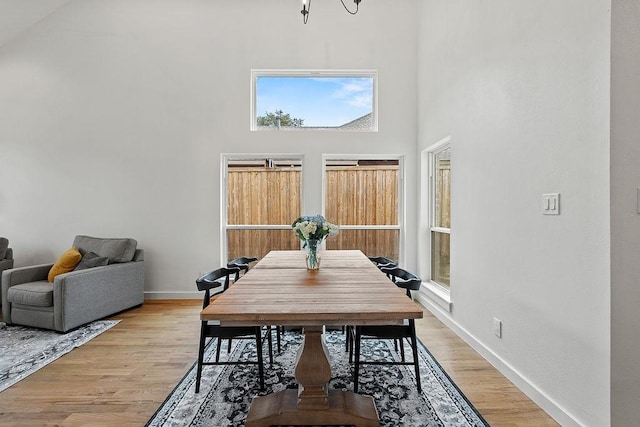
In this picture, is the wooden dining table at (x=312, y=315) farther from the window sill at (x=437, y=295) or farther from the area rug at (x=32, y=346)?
the area rug at (x=32, y=346)

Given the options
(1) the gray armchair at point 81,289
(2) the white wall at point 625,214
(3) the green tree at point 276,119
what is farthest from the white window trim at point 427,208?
(1) the gray armchair at point 81,289

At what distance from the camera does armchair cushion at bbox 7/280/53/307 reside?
3330mm

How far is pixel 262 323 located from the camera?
Answer: 150cm

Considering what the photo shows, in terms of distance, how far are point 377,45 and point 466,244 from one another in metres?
2.81

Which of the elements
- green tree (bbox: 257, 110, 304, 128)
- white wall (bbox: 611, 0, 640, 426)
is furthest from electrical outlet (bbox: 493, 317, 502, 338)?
green tree (bbox: 257, 110, 304, 128)

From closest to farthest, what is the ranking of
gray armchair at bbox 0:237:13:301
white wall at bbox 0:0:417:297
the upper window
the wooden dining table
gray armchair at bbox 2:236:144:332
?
the wooden dining table < gray armchair at bbox 2:236:144:332 < gray armchair at bbox 0:237:13:301 < white wall at bbox 0:0:417:297 < the upper window

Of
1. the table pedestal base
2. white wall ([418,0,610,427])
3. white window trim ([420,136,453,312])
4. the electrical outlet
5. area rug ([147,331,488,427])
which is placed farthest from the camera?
white window trim ([420,136,453,312])

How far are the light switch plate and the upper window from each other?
2.79 metres

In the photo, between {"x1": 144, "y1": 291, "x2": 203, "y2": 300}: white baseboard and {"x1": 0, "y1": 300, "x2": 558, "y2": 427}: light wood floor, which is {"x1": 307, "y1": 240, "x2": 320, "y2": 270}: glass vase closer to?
{"x1": 0, "y1": 300, "x2": 558, "y2": 427}: light wood floor

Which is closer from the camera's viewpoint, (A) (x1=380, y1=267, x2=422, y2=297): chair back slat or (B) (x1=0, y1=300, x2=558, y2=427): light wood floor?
(B) (x1=0, y1=300, x2=558, y2=427): light wood floor

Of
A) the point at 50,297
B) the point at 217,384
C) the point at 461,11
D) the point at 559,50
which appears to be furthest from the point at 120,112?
the point at 559,50

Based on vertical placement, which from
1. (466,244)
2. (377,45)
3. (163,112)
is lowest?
(466,244)

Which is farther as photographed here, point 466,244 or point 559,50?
point 466,244

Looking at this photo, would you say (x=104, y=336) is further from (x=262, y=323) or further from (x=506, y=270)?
(x=506, y=270)
